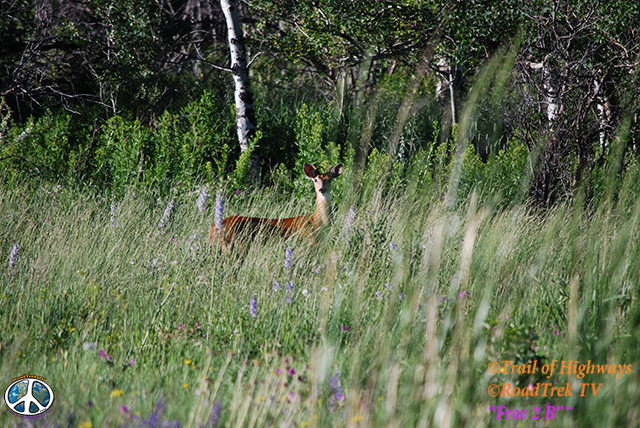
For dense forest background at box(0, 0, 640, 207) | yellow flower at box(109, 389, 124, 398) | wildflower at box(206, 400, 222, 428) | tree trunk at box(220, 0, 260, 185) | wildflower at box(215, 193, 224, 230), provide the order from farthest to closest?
tree trunk at box(220, 0, 260, 185) < dense forest background at box(0, 0, 640, 207) < wildflower at box(215, 193, 224, 230) < yellow flower at box(109, 389, 124, 398) < wildflower at box(206, 400, 222, 428)

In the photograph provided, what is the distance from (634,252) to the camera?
2781 mm

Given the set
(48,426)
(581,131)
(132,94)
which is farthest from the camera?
(132,94)

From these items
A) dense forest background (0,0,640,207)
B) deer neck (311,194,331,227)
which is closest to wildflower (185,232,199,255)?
deer neck (311,194,331,227)

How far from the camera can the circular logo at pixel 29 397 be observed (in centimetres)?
182

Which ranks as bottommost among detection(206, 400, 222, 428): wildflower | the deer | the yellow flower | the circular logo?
the deer

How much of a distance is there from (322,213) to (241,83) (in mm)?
3907

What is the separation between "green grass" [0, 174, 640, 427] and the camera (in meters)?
1.71

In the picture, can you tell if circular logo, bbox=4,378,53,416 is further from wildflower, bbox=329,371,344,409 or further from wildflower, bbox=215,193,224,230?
wildflower, bbox=215,193,224,230

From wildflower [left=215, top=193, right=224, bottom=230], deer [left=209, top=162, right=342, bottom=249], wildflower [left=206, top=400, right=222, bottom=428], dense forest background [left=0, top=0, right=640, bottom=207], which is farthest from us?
dense forest background [left=0, top=0, right=640, bottom=207]

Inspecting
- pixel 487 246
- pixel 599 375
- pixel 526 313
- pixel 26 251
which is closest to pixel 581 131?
pixel 487 246

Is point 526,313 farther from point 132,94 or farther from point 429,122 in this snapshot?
point 429,122

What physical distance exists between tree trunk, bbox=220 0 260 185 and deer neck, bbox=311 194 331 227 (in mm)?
2932

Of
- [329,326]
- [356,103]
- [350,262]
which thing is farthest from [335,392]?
[356,103]

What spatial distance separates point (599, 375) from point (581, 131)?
459 centimetres
